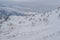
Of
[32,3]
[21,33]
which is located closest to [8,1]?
[32,3]

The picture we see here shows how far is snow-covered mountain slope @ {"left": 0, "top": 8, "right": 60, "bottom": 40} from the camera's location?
656 centimetres

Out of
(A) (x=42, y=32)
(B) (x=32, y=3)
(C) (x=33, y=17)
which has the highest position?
(B) (x=32, y=3)

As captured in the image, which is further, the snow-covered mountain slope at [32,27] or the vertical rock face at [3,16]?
the vertical rock face at [3,16]

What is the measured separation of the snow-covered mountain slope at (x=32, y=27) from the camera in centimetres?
656

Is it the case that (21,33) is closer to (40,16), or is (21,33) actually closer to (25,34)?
(25,34)

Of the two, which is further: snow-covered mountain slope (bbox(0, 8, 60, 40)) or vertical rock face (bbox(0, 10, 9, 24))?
vertical rock face (bbox(0, 10, 9, 24))

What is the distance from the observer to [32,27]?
7.14 metres

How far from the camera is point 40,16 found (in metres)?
7.88

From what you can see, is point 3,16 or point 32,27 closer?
point 32,27

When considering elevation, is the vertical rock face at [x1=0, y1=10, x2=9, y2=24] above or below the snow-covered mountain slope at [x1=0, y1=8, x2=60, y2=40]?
above

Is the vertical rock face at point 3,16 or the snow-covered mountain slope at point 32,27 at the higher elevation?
the vertical rock face at point 3,16

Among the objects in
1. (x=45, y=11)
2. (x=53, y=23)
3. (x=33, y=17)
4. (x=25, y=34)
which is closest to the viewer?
(x=25, y=34)

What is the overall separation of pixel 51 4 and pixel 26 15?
1.55 metres

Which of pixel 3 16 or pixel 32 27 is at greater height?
pixel 3 16
